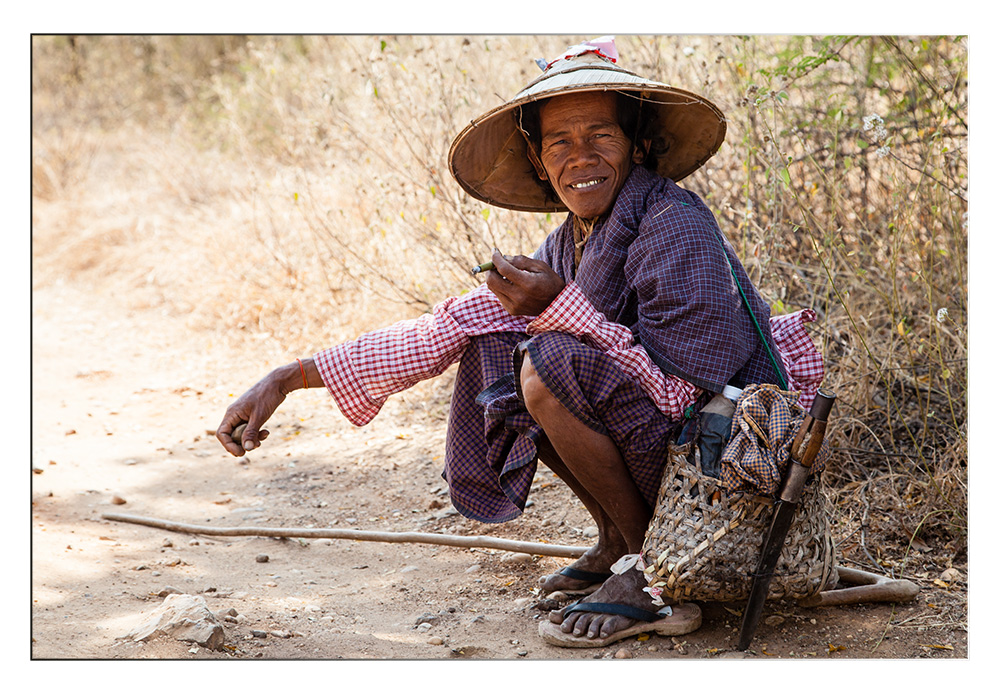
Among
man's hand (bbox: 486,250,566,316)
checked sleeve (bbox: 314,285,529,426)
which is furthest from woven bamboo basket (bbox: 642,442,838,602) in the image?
checked sleeve (bbox: 314,285,529,426)

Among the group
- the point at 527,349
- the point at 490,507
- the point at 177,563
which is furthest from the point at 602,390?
the point at 177,563

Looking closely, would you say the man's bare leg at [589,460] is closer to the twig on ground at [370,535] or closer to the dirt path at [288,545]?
the dirt path at [288,545]

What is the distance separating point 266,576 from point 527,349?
52.0 inches

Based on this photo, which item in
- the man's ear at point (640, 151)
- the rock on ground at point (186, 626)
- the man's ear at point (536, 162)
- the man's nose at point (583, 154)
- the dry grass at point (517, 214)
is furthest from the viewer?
the dry grass at point (517, 214)

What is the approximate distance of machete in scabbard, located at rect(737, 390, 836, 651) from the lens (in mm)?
1876

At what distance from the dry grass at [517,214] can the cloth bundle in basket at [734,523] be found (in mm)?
641

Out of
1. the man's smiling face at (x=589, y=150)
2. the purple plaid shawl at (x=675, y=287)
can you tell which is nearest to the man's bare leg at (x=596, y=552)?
the purple plaid shawl at (x=675, y=287)

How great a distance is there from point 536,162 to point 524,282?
2.28 feet

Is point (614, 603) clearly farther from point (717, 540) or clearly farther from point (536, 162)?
point (536, 162)

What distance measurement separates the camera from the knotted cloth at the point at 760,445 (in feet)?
6.28

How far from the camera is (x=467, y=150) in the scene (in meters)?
2.52

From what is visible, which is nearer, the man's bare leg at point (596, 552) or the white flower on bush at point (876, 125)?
the white flower on bush at point (876, 125)

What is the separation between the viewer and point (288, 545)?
3129 millimetres

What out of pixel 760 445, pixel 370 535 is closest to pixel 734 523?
pixel 760 445
